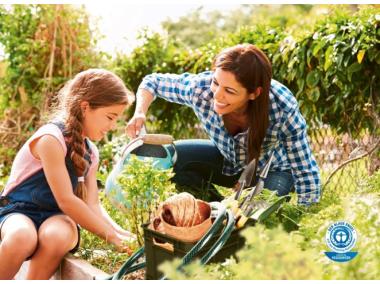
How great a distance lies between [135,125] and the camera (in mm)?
2752

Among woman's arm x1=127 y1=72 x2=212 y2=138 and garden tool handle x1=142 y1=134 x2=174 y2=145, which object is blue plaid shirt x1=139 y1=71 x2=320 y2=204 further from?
garden tool handle x1=142 y1=134 x2=174 y2=145

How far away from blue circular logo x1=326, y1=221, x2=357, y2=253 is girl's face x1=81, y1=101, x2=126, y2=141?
1153 mm

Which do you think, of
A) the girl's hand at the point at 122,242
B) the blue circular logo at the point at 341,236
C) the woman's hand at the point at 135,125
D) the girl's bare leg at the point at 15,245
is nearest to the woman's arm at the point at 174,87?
the woman's hand at the point at 135,125

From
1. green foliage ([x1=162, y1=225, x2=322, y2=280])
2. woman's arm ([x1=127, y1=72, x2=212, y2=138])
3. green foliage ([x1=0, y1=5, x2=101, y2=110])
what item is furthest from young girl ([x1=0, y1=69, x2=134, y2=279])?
green foliage ([x1=0, y1=5, x2=101, y2=110])

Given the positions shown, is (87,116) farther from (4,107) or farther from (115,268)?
Answer: (4,107)

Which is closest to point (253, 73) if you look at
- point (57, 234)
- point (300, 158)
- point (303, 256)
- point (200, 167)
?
point (300, 158)

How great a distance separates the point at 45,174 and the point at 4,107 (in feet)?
10.9

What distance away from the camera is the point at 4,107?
17.7 feet

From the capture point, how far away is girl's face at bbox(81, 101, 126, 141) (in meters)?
2.44

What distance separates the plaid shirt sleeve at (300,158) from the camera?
278cm

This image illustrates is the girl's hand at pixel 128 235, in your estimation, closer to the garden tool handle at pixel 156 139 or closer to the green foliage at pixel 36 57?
the garden tool handle at pixel 156 139

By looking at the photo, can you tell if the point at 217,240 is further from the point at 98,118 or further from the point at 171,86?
the point at 171,86
